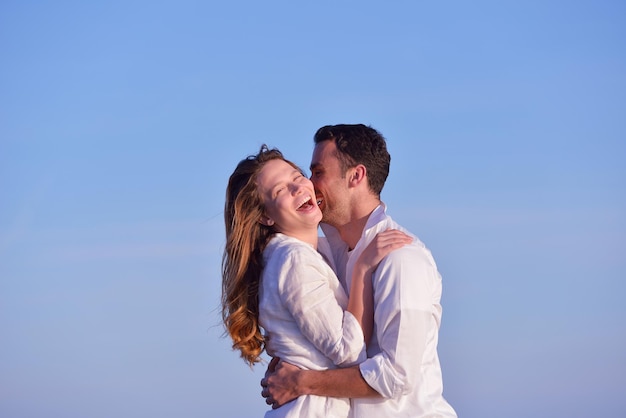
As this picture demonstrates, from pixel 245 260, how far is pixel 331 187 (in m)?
0.91

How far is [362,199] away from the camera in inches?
295

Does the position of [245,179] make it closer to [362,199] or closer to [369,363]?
[362,199]

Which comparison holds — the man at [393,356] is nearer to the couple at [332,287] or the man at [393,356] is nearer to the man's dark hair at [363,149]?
the couple at [332,287]

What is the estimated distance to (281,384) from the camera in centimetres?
684

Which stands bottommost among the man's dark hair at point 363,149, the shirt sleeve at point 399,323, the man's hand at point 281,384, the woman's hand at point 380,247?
the man's hand at point 281,384

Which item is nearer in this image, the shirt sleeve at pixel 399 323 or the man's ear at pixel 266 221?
the shirt sleeve at pixel 399 323

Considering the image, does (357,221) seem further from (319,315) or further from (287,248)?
(319,315)

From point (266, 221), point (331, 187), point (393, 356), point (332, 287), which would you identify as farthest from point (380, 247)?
point (266, 221)

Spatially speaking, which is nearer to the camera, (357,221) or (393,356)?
(393,356)

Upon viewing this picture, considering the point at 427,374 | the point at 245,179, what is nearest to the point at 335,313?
the point at 427,374

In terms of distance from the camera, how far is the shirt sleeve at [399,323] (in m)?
6.54

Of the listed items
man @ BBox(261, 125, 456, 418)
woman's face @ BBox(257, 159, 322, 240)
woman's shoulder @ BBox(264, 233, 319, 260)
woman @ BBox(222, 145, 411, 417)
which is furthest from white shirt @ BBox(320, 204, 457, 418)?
woman's face @ BBox(257, 159, 322, 240)

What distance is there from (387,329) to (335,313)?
380 millimetres

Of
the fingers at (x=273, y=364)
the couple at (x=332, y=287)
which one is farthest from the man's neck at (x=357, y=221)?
the fingers at (x=273, y=364)
